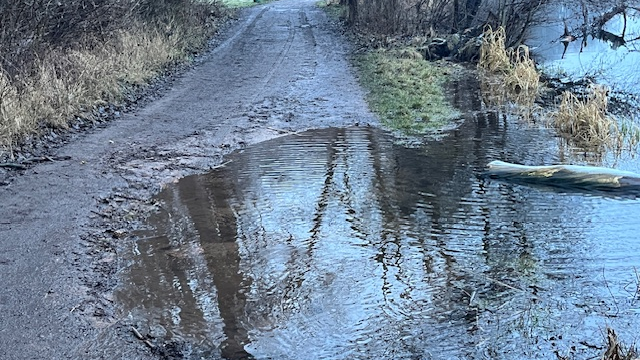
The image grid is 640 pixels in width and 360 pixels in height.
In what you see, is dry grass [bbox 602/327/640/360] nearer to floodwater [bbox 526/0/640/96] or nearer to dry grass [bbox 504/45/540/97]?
dry grass [bbox 504/45/540/97]

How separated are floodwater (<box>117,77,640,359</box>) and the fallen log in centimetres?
23

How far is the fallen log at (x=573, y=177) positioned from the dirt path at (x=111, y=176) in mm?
3519

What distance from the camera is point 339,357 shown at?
A: 486 centimetres

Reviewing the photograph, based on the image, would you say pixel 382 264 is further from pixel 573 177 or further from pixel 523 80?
pixel 523 80

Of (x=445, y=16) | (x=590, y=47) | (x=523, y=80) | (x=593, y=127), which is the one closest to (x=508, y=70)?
(x=523, y=80)

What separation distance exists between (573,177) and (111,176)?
5713 mm

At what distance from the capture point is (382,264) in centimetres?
632

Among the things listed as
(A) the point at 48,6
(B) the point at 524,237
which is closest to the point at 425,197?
(B) the point at 524,237

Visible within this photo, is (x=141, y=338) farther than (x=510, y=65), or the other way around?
(x=510, y=65)

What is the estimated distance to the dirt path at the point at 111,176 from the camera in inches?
200

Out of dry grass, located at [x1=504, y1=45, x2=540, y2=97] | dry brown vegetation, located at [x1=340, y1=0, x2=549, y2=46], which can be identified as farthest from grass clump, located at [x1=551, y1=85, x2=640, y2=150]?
dry brown vegetation, located at [x1=340, y1=0, x2=549, y2=46]

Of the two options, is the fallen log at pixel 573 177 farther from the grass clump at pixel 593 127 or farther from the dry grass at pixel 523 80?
the dry grass at pixel 523 80

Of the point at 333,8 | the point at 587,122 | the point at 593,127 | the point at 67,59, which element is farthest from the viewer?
the point at 333,8

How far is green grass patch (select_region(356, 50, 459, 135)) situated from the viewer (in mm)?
12002
